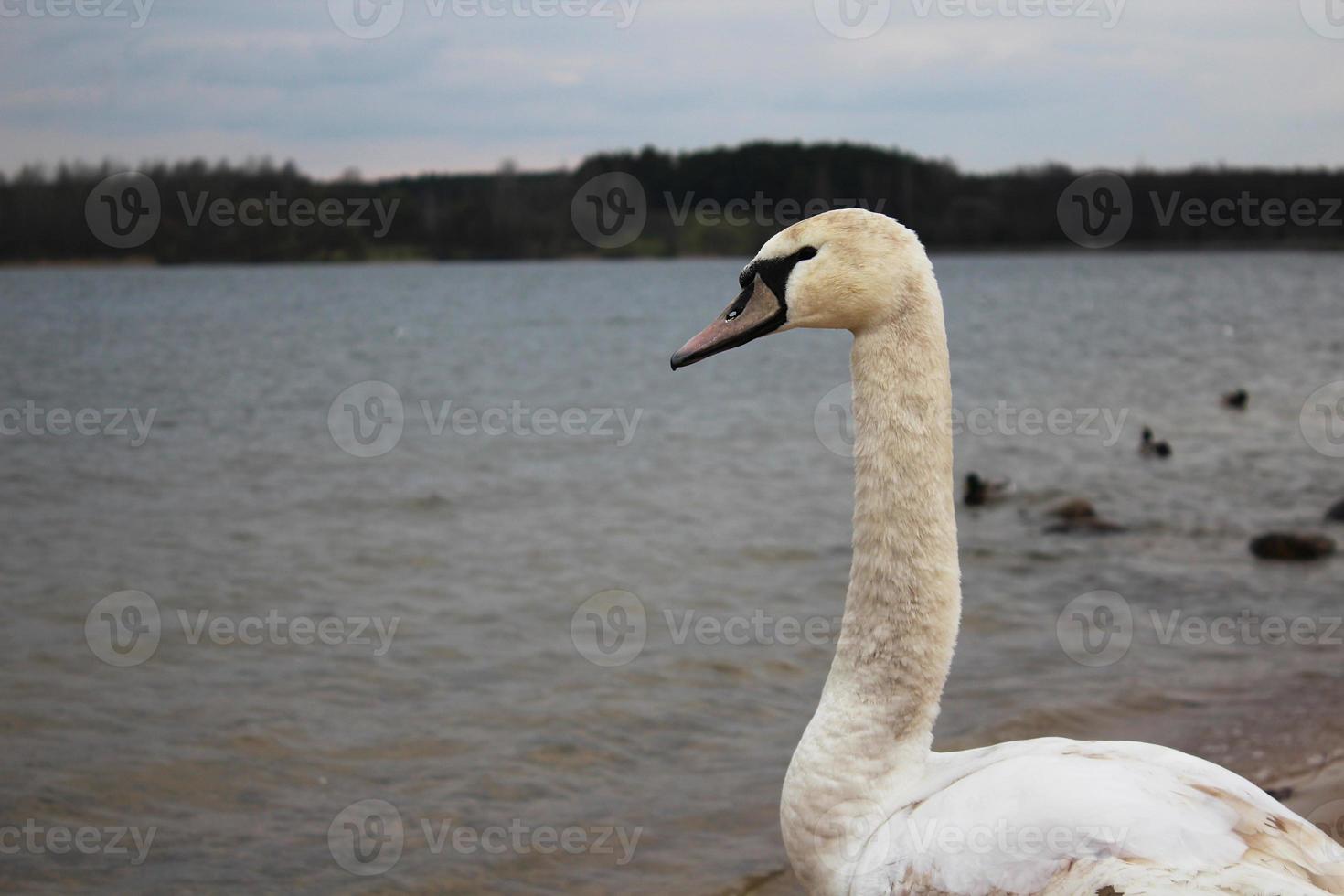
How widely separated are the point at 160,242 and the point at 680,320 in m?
69.6

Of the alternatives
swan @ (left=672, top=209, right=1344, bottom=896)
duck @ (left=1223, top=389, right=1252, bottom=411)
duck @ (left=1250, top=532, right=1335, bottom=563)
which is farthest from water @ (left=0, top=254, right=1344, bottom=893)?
swan @ (left=672, top=209, right=1344, bottom=896)

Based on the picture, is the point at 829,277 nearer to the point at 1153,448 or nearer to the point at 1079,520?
the point at 1079,520

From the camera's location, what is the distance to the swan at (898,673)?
9.73ft

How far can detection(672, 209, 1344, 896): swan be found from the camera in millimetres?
2965

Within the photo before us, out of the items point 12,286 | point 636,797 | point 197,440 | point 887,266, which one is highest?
point 12,286

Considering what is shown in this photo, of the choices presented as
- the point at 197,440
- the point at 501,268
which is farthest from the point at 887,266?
the point at 501,268

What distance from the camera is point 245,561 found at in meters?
12.8

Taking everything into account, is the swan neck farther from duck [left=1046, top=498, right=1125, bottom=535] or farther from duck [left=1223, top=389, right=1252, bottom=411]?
duck [left=1223, top=389, right=1252, bottom=411]

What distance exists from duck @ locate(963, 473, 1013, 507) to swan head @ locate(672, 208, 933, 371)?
1240 cm

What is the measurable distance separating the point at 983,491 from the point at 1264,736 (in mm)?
8463

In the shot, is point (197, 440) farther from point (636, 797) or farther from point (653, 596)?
point (636, 797)

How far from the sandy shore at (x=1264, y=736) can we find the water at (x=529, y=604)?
0.12 meters

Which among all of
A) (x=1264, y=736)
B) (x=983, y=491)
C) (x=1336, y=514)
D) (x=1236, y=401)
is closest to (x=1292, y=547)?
(x=1336, y=514)

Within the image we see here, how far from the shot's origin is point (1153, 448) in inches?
747
